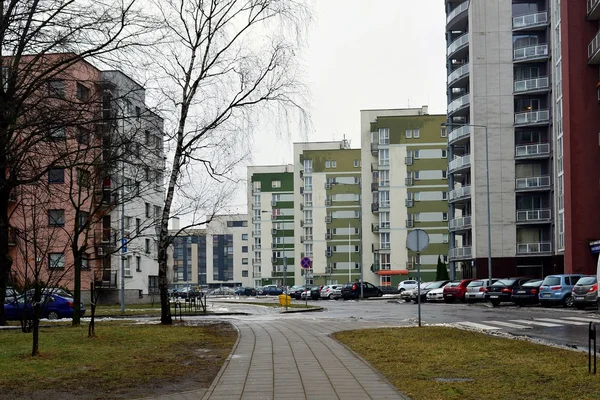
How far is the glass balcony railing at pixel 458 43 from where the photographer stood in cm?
7100

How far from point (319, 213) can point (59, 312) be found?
292 feet

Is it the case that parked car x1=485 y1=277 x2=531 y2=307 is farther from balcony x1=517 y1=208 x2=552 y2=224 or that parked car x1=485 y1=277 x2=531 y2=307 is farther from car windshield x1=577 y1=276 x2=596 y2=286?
balcony x1=517 y1=208 x2=552 y2=224

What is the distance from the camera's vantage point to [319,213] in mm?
123625

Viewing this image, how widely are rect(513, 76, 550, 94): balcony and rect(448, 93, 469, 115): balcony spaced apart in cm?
533

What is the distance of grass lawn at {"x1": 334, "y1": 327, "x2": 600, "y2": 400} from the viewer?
1002 cm

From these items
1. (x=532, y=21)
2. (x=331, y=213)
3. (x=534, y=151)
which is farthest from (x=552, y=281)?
(x=331, y=213)

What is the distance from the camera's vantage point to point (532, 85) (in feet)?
216

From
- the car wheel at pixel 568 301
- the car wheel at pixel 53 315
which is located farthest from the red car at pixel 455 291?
the car wheel at pixel 53 315

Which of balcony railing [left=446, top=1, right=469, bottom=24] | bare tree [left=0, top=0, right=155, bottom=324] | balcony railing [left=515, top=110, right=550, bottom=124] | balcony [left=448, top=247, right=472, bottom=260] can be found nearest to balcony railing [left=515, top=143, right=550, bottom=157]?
balcony railing [left=515, top=110, right=550, bottom=124]

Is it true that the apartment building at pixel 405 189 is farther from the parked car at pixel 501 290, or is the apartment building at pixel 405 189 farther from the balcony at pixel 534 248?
the parked car at pixel 501 290

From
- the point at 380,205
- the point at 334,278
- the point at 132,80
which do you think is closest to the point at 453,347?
the point at 132,80

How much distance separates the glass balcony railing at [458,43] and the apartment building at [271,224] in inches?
2953

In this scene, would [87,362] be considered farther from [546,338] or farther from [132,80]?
[546,338]

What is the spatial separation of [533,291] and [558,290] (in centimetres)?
244
